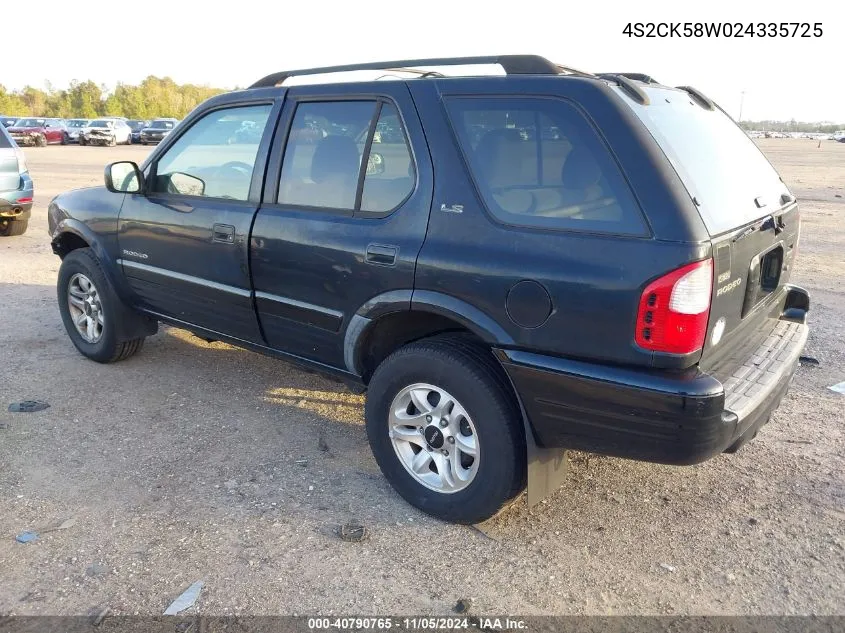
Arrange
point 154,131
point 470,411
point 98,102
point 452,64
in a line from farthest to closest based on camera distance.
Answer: point 98,102, point 154,131, point 452,64, point 470,411

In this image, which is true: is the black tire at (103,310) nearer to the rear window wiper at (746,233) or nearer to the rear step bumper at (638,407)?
the rear step bumper at (638,407)

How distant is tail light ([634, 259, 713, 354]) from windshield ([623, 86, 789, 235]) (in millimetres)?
220

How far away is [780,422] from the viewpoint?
415cm

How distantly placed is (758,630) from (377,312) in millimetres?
1952

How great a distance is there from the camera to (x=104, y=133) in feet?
127

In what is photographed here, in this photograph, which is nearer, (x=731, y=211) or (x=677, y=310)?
(x=677, y=310)

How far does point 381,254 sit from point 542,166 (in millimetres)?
829

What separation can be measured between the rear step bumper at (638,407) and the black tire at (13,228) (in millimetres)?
9953

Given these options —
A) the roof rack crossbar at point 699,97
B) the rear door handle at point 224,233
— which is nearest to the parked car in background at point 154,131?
the rear door handle at point 224,233

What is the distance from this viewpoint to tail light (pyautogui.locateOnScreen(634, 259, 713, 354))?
2.44 m

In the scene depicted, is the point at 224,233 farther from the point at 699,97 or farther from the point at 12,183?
the point at 12,183

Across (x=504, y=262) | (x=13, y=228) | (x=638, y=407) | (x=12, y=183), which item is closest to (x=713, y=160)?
(x=504, y=262)

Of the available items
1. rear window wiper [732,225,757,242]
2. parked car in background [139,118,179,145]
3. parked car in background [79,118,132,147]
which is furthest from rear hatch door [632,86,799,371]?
parked car in background [79,118,132,147]

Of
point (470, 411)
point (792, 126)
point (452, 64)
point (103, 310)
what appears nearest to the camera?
point (470, 411)
